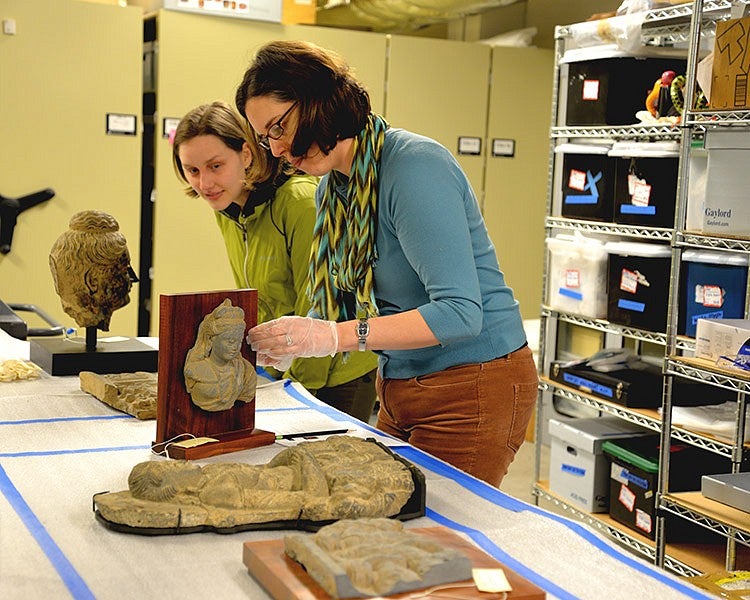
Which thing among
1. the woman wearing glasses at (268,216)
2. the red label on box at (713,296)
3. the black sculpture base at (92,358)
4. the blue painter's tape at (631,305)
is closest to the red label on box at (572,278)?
the blue painter's tape at (631,305)

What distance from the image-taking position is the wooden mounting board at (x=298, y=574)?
106 cm

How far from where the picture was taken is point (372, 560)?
1.09 meters

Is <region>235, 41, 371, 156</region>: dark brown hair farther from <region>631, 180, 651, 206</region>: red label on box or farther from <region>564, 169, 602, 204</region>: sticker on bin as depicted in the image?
<region>564, 169, 602, 204</region>: sticker on bin

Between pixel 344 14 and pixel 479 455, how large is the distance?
4126mm

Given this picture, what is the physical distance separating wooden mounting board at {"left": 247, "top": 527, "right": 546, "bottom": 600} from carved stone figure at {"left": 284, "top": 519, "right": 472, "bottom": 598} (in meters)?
0.01

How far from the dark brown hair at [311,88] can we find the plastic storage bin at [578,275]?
6.32ft

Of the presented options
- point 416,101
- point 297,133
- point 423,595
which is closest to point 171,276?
point 416,101

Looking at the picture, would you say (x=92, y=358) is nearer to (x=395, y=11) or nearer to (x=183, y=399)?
(x=183, y=399)

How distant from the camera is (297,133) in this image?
1.73 m

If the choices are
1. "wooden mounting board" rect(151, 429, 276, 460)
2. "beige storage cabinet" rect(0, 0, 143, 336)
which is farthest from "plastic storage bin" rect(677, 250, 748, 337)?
"beige storage cabinet" rect(0, 0, 143, 336)

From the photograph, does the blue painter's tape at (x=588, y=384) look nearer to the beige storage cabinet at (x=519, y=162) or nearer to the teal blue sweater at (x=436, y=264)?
the teal blue sweater at (x=436, y=264)

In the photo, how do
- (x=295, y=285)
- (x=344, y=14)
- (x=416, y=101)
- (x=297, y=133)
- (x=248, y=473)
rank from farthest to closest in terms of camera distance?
(x=344, y=14) → (x=416, y=101) → (x=295, y=285) → (x=297, y=133) → (x=248, y=473)

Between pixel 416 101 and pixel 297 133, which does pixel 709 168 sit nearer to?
pixel 297 133

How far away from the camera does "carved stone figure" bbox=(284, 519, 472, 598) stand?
1048mm
